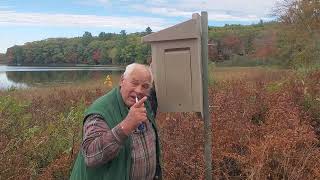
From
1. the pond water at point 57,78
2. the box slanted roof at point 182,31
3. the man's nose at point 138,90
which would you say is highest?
the box slanted roof at point 182,31

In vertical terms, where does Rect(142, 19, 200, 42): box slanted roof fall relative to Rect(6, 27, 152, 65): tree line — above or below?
above

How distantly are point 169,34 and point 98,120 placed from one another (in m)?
0.88

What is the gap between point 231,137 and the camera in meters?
4.75

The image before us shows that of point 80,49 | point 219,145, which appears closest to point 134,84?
point 219,145

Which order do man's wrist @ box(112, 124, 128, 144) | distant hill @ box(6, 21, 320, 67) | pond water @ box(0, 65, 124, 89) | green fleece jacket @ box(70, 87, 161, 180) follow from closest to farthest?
man's wrist @ box(112, 124, 128, 144), green fleece jacket @ box(70, 87, 161, 180), pond water @ box(0, 65, 124, 89), distant hill @ box(6, 21, 320, 67)

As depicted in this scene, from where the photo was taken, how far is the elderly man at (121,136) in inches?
105

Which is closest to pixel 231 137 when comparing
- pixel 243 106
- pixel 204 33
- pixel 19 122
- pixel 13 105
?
pixel 243 106

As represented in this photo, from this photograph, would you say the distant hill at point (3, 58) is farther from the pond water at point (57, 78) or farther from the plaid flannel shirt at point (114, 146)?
the plaid flannel shirt at point (114, 146)

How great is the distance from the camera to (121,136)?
264cm

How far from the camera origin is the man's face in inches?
113

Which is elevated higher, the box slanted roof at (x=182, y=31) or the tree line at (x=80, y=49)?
the box slanted roof at (x=182, y=31)

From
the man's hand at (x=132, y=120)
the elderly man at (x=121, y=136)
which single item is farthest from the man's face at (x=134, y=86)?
the man's hand at (x=132, y=120)

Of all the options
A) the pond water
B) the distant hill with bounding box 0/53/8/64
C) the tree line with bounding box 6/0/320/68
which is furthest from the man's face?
the distant hill with bounding box 0/53/8/64

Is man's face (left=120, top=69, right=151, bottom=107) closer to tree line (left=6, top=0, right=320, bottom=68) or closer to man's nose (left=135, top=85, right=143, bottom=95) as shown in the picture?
man's nose (left=135, top=85, right=143, bottom=95)
